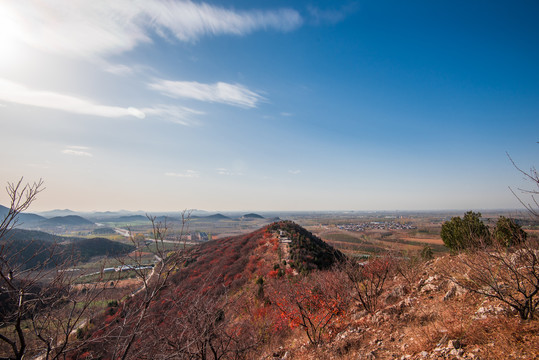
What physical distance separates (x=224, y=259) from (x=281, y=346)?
26.3 meters

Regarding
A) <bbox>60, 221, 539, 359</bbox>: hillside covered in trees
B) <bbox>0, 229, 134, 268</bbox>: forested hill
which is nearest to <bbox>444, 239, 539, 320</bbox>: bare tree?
<bbox>60, 221, 539, 359</bbox>: hillside covered in trees

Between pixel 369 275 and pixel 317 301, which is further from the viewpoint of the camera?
pixel 317 301

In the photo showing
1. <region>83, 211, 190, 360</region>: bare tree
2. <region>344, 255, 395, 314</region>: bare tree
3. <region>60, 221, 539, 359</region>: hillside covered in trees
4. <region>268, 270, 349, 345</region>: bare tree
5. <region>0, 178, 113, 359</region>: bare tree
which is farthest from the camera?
<region>268, 270, 349, 345</region>: bare tree

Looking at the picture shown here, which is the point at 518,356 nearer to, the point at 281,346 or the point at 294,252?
the point at 281,346

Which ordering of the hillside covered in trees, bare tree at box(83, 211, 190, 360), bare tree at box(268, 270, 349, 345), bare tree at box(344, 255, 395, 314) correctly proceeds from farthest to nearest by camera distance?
bare tree at box(268, 270, 349, 345) < bare tree at box(344, 255, 395, 314) < bare tree at box(83, 211, 190, 360) < the hillside covered in trees

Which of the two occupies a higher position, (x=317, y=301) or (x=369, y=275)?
(x=369, y=275)

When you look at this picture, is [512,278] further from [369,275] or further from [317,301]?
[317,301]

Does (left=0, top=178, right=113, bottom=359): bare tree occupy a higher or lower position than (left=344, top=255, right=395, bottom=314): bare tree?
higher

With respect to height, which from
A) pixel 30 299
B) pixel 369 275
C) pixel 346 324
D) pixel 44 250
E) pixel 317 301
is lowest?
pixel 317 301

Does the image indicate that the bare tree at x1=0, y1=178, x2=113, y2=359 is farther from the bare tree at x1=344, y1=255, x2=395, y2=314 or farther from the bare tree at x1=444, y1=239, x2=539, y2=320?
the bare tree at x1=344, y1=255, x2=395, y2=314

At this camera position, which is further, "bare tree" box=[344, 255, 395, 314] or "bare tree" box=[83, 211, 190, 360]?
"bare tree" box=[344, 255, 395, 314]

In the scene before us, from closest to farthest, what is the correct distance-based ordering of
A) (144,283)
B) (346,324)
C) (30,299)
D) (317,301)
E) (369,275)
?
(30,299), (144,283), (346,324), (369,275), (317,301)

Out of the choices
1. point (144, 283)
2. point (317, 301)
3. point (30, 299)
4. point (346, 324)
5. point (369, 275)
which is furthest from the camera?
point (317, 301)

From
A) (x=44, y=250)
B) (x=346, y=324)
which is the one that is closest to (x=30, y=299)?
(x=44, y=250)
